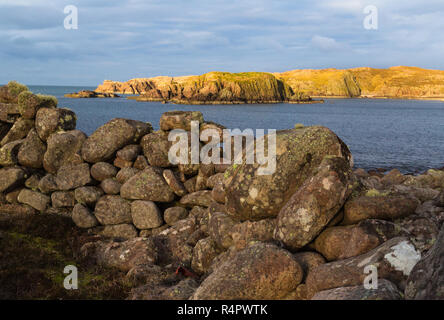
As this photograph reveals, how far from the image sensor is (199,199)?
15.7 m

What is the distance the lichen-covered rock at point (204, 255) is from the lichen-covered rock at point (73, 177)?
811 centimetres

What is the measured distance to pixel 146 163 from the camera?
17172 millimetres

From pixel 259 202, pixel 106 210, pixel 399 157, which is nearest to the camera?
pixel 259 202

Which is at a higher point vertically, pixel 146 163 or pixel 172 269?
pixel 146 163

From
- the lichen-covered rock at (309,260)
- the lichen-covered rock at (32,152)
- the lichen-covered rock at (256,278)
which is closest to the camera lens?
the lichen-covered rock at (256,278)

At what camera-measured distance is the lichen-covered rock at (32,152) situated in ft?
62.3

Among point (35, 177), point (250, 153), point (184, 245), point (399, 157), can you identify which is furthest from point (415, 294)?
point (399, 157)

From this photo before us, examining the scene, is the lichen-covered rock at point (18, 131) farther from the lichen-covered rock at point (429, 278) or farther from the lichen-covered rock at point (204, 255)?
the lichen-covered rock at point (429, 278)

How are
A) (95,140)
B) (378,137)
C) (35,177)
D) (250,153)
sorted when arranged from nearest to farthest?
(250,153), (95,140), (35,177), (378,137)

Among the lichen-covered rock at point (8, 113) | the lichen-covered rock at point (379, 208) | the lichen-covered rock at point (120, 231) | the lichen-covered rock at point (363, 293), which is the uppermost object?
the lichen-covered rock at point (8, 113)

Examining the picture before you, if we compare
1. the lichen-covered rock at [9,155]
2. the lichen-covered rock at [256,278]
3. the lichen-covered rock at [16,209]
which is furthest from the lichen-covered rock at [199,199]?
the lichen-covered rock at [9,155]

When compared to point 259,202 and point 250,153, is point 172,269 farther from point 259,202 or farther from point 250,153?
point 250,153

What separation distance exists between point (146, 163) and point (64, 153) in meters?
4.87

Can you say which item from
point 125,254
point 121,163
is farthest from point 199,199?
point 121,163
